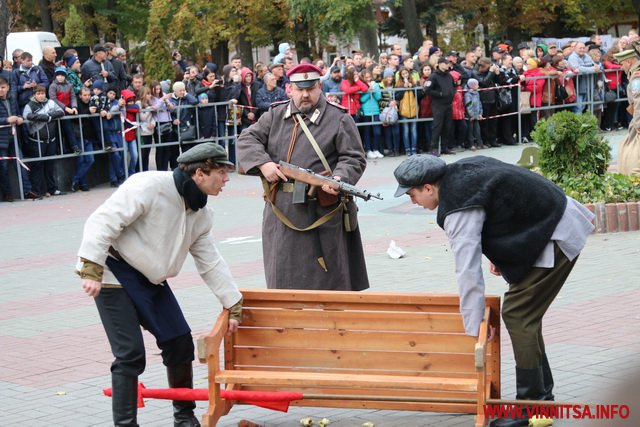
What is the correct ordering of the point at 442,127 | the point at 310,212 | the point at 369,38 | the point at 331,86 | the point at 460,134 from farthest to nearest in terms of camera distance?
the point at 369,38, the point at 460,134, the point at 442,127, the point at 331,86, the point at 310,212

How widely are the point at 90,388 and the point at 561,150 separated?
685cm

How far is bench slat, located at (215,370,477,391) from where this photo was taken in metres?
5.11

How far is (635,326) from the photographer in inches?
294

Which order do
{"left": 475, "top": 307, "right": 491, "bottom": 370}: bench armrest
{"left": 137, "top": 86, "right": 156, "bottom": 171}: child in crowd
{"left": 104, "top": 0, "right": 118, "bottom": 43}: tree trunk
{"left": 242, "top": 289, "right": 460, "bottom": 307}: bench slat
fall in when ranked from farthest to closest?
{"left": 104, "top": 0, "right": 118, "bottom": 43}: tree trunk < {"left": 137, "top": 86, "right": 156, "bottom": 171}: child in crowd < {"left": 242, "top": 289, "right": 460, "bottom": 307}: bench slat < {"left": 475, "top": 307, "right": 491, "bottom": 370}: bench armrest

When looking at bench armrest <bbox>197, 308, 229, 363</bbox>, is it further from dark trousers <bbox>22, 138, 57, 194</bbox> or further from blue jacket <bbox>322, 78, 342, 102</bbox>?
blue jacket <bbox>322, 78, 342, 102</bbox>

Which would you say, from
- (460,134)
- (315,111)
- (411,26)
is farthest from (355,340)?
(411,26)

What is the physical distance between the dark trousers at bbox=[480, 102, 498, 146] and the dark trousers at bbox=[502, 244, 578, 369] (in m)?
17.4

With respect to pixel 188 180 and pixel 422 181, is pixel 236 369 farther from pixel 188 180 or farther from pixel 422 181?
pixel 422 181

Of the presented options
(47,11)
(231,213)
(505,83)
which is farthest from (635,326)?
(47,11)

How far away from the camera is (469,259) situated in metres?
5.12

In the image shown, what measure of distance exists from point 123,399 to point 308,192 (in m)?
1.91

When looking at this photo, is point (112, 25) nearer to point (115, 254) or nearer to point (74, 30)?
point (74, 30)

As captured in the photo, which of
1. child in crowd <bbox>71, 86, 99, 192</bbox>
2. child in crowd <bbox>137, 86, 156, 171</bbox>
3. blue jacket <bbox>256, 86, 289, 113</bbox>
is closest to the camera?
child in crowd <bbox>71, 86, 99, 192</bbox>

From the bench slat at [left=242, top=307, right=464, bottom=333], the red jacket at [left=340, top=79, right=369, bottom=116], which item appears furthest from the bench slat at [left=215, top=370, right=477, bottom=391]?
the red jacket at [left=340, top=79, right=369, bottom=116]
